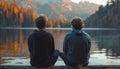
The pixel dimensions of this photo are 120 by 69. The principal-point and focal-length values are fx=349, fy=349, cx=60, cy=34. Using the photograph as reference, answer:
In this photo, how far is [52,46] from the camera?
1019cm

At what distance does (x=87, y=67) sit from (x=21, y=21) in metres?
159

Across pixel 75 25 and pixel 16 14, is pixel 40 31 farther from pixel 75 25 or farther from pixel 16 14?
pixel 16 14

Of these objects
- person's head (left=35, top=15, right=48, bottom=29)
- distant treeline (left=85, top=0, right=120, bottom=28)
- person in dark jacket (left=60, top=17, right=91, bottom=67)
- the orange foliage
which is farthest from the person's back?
the orange foliage

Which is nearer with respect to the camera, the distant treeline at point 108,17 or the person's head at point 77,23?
the person's head at point 77,23

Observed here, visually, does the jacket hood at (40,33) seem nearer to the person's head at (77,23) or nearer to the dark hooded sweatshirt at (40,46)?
the dark hooded sweatshirt at (40,46)

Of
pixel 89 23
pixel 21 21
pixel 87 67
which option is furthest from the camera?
pixel 89 23

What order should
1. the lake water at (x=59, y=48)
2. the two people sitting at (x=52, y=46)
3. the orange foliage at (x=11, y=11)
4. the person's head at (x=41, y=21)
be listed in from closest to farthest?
the person's head at (x=41, y=21)
the two people sitting at (x=52, y=46)
the lake water at (x=59, y=48)
the orange foliage at (x=11, y=11)

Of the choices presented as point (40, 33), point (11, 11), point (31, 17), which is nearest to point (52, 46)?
point (40, 33)

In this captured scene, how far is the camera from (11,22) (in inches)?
6294

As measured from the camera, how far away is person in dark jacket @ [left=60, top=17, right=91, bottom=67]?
9865mm

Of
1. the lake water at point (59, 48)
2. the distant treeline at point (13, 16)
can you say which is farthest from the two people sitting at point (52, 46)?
the distant treeline at point (13, 16)

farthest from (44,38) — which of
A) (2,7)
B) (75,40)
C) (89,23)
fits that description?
(89,23)

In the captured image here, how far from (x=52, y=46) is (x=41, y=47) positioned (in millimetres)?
339

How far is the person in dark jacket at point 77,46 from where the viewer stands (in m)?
9.86
